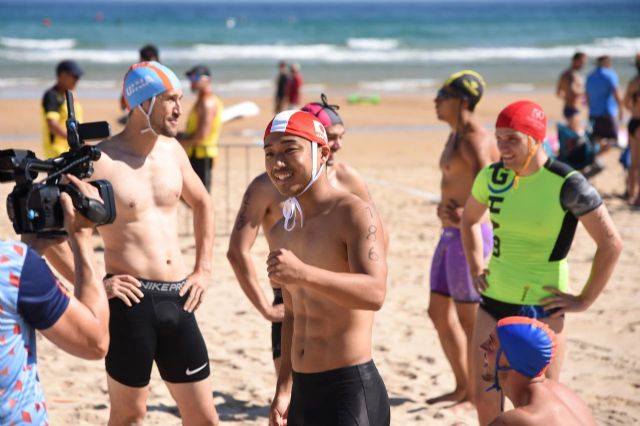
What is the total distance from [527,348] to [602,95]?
12562mm

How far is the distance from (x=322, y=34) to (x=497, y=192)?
66.1 meters

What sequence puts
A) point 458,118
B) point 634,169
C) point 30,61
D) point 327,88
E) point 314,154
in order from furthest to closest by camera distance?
point 30,61
point 327,88
point 634,169
point 458,118
point 314,154

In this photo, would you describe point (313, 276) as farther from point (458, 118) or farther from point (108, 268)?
point (458, 118)

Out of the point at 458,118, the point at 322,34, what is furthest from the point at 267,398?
the point at 322,34

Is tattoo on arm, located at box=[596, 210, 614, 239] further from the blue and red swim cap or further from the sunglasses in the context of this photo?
the sunglasses

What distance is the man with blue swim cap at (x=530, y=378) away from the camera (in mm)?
Answer: 3408

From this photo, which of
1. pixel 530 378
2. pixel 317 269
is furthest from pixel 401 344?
pixel 317 269

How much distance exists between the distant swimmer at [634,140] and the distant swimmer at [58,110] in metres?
7.91

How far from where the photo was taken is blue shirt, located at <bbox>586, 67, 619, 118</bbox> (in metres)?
15.2

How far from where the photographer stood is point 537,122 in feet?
16.6

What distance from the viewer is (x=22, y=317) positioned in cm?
295

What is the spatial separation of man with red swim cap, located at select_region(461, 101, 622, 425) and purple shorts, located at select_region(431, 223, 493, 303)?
39.4 inches

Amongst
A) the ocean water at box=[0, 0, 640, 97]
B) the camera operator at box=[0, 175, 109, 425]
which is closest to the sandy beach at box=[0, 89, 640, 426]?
the camera operator at box=[0, 175, 109, 425]

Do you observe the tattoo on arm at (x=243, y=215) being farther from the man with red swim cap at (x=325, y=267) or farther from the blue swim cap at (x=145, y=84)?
the man with red swim cap at (x=325, y=267)
